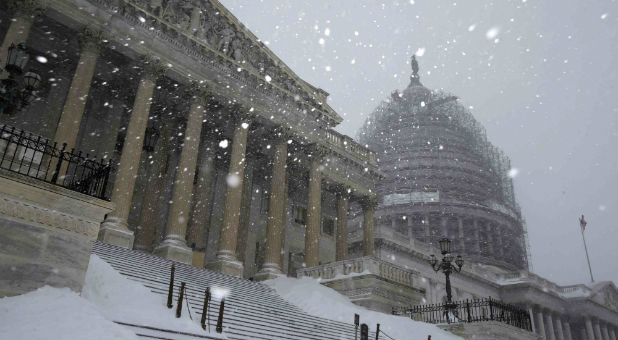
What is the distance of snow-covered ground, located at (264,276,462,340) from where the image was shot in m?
17.1

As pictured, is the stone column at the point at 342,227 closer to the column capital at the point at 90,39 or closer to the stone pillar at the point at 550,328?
the column capital at the point at 90,39

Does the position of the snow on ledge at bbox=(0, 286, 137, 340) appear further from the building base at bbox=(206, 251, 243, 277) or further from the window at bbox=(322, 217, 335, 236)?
the window at bbox=(322, 217, 335, 236)

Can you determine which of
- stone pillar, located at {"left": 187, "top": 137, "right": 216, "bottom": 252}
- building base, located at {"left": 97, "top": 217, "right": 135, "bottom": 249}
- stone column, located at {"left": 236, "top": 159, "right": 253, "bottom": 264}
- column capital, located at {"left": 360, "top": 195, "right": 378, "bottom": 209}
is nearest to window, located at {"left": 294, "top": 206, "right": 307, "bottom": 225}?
column capital, located at {"left": 360, "top": 195, "right": 378, "bottom": 209}

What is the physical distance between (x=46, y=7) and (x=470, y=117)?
287 feet

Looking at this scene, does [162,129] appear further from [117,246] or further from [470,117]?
[470,117]

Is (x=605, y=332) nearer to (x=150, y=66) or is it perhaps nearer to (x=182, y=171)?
(x=182, y=171)

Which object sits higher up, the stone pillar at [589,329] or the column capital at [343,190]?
the column capital at [343,190]

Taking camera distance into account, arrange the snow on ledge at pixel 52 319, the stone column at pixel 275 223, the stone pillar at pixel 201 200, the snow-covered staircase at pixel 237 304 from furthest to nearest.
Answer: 1. the stone pillar at pixel 201 200
2. the stone column at pixel 275 223
3. the snow-covered staircase at pixel 237 304
4. the snow on ledge at pixel 52 319

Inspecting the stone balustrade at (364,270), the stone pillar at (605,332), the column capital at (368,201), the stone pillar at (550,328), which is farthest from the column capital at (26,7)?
the stone pillar at (605,332)

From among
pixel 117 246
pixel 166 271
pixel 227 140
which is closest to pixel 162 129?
pixel 227 140

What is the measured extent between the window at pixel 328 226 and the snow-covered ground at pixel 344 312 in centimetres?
1657

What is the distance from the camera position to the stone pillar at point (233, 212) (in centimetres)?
2244

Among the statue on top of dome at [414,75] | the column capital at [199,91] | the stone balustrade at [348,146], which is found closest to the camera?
the column capital at [199,91]

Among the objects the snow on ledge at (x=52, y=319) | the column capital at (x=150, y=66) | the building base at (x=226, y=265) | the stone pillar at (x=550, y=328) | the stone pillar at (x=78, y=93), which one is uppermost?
the column capital at (x=150, y=66)
